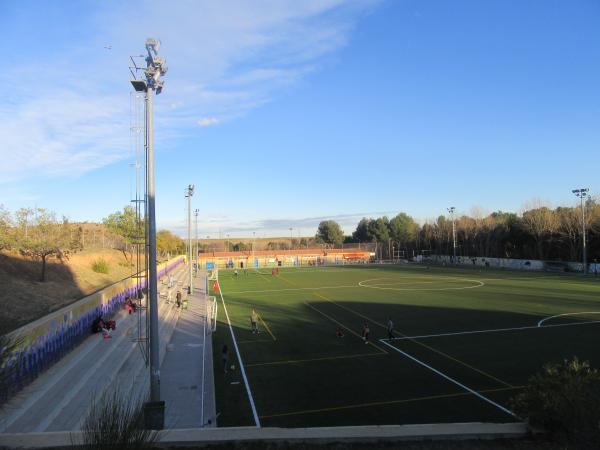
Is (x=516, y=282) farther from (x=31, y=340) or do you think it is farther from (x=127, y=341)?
(x=31, y=340)

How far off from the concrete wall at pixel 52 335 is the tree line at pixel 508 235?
70064 millimetres

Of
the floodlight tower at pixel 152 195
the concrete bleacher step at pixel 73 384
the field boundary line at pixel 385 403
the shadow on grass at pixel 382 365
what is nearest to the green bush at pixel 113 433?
the floodlight tower at pixel 152 195

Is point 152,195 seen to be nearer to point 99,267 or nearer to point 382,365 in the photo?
point 382,365

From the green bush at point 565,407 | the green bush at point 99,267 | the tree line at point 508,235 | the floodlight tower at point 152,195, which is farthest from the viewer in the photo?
the tree line at point 508,235

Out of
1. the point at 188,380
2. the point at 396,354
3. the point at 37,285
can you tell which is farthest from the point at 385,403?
the point at 37,285

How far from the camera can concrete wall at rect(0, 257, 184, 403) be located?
1317 centimetres

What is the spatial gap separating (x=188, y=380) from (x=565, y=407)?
13.7 metres

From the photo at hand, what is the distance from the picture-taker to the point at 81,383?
14.6 metres

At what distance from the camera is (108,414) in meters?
5.41

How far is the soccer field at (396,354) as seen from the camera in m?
13.8

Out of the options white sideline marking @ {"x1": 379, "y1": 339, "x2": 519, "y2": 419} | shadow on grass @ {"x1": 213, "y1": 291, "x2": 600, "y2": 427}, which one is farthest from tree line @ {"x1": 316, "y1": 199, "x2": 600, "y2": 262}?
white sideline marking @ {"x1": 379, "y1": 339, "x2": 519, "y2": 419}

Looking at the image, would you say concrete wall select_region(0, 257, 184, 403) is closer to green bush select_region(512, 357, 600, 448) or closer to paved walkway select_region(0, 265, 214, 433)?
paved walkway select_region(0, 265, 214, 433)

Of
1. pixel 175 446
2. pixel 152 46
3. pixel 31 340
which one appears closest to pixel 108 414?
pixel 175 446

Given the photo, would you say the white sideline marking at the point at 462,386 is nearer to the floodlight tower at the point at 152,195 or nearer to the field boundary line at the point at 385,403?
the field boundary line at the point at 385,403
